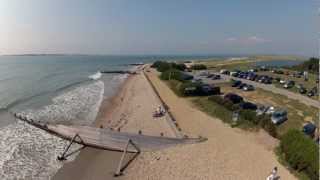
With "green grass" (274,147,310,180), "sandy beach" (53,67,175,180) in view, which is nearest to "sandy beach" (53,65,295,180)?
"sandy beach" (53,67,175,180)

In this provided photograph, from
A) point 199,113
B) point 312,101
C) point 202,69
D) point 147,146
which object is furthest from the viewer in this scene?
point 202,69

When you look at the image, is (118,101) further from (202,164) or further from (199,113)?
(202,164)

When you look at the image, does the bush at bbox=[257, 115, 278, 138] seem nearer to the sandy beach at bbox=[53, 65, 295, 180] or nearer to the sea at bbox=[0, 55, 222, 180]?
the sandy beach at bbox=[53, 65, 295, 180]

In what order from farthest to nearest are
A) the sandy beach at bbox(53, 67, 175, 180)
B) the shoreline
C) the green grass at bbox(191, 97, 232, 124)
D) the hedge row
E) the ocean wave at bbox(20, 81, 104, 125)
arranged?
1. the ocean wave at bbox(20, 81, 104, 125)
2. the green grass at bbox(191, 97, 232, 124)
3. the hedge row
4. the sandy beach at bbox(53, 67, 175, 180)
5. the shoreline

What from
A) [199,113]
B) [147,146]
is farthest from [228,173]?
[199,113]

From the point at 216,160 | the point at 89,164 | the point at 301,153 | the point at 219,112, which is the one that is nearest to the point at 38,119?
the point at 89,164

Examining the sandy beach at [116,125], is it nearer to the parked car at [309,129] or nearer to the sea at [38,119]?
the sea at [38,119]
